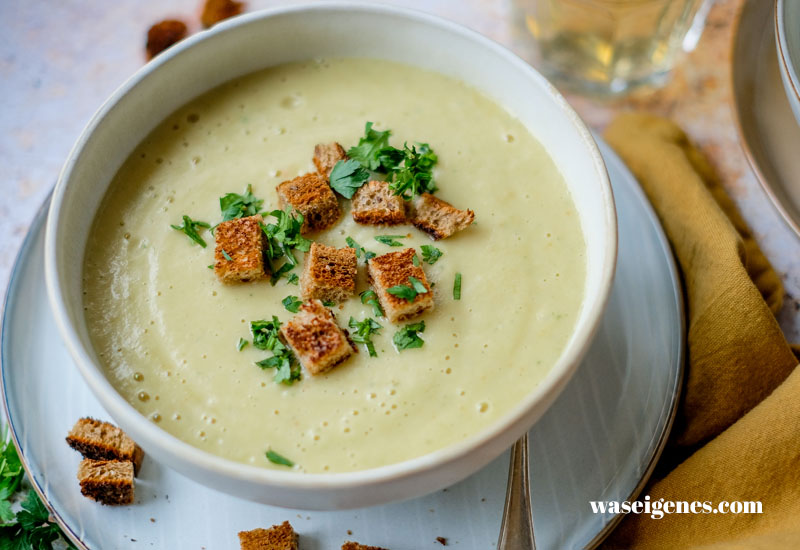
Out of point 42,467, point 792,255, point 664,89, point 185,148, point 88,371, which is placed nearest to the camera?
point 88,371

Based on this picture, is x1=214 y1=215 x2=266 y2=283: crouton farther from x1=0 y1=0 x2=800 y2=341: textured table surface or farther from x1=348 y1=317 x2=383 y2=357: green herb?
x1=0 y1=0 x2=800 y2=341: textured table surface

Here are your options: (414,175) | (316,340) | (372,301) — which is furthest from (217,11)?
(316,340)

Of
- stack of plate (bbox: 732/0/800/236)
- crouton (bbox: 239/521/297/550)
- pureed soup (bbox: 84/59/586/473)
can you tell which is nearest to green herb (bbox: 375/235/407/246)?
pureed soup (bbox: 84/59/586/473)

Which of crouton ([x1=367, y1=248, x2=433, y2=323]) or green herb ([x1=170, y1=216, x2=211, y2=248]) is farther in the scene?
green herb ([x1=170, y1=216, x2=211, y2=248])

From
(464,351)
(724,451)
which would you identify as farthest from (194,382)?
(724,451)

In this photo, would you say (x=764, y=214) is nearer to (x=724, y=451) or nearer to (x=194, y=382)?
(x=724, y=451)

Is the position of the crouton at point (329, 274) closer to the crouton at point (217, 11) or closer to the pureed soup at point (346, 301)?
the pureed soup at point (346, 301)
